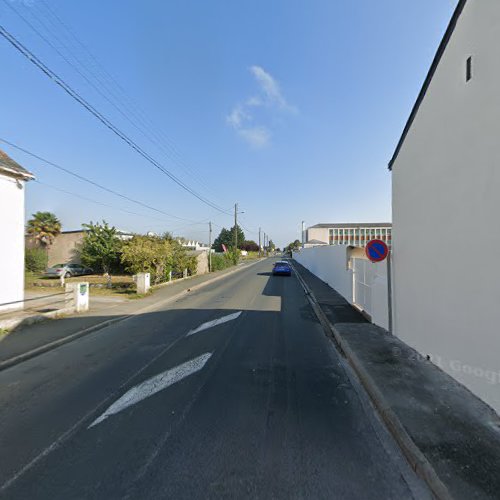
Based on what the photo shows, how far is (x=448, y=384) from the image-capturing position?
4.00 meters

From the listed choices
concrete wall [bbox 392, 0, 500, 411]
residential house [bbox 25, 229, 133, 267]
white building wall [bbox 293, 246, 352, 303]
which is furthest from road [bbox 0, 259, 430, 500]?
residential house [bbox 25, 229, 133, 267]

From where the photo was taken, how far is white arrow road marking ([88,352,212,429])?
143 inches

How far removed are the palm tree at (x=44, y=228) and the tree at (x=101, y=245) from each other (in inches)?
331

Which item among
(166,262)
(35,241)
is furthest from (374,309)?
(35,241)

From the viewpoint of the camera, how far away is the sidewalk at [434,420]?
235 cm

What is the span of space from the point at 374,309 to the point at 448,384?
12.5 feet

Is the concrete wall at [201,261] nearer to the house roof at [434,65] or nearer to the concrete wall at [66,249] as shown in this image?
the concrete wall at [66,249]

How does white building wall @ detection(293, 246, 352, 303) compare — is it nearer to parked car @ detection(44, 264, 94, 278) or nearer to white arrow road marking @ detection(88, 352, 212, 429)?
white arrow road marking @ detection(88, 352, 212, 429)

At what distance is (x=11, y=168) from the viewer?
9.46m

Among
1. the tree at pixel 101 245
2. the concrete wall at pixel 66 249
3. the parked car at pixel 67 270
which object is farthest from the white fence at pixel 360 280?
the concrete wall at pixel 66 249

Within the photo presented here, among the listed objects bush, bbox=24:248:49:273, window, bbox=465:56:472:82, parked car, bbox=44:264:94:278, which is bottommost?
parked car, bbox=44:264:94:278

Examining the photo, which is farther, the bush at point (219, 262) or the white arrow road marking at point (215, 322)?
the bush at point (219, 262)

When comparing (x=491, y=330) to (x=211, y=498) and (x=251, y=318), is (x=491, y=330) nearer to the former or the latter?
(x=211, y=498)

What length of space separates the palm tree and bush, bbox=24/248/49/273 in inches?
85.8
